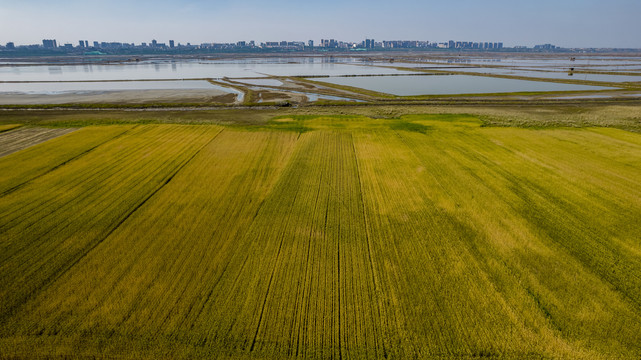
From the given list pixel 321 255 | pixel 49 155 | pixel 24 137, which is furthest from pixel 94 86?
pixel 321 255

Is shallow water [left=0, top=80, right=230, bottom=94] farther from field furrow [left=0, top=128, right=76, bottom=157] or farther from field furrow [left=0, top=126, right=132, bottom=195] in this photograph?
field furrow [left=0, top=128, right=76, bottom=157]

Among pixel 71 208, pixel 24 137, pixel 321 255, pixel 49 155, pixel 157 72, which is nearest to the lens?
pixel 321 255

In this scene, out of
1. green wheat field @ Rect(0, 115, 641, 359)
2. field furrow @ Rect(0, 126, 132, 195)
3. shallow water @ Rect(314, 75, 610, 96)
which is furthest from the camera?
shallow water @ Rect(314, 75, 610, 96)

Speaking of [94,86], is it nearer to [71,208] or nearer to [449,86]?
[71,208]

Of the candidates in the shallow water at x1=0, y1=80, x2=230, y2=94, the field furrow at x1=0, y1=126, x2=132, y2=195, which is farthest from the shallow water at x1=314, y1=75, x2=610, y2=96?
the field furrow at x1=0, y1=126, x2=132, y2=195

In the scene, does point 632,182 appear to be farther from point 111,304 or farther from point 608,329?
point 111,304
